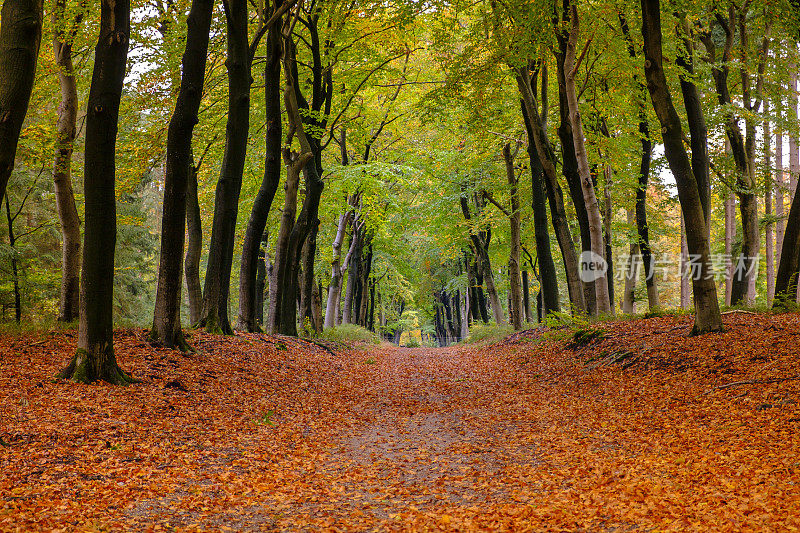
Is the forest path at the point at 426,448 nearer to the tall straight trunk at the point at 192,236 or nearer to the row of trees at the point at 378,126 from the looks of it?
the row of trees at the point at 378,126

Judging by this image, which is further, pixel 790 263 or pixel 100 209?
pixel 790 263

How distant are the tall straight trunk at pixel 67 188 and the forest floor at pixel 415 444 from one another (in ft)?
7.28

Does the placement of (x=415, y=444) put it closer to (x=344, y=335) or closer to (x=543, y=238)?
(x=543, y=238)

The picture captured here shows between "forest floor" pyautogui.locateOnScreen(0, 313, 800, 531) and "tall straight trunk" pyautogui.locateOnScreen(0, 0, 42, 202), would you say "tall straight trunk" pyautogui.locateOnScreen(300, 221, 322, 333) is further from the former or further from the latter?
"tall straight trunk" pyautogui.locateOnScreen(0, 0, 42, 202)

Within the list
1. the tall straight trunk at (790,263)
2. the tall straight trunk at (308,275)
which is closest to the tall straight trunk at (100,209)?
the tall straight trunk at (790,263)

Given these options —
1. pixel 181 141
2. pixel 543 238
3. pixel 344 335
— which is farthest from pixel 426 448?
pixel 344 335

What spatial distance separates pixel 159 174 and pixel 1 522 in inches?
958

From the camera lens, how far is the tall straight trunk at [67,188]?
37.8 feet

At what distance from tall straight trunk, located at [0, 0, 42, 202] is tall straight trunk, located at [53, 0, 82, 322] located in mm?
6331

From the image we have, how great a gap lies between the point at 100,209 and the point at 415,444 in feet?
16.5

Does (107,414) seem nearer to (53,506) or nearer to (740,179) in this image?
(53,506)

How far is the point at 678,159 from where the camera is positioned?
9.12m

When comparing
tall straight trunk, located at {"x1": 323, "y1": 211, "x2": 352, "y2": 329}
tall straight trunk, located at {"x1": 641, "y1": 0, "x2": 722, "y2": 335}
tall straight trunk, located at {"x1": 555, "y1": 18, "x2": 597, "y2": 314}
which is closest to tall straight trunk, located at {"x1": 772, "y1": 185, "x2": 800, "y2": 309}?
tall straight trunk, located at {"x1": 641, "y1": 0, "x2": 722, "y2": 335}

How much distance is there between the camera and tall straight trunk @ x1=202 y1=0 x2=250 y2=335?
1145 centimetres
